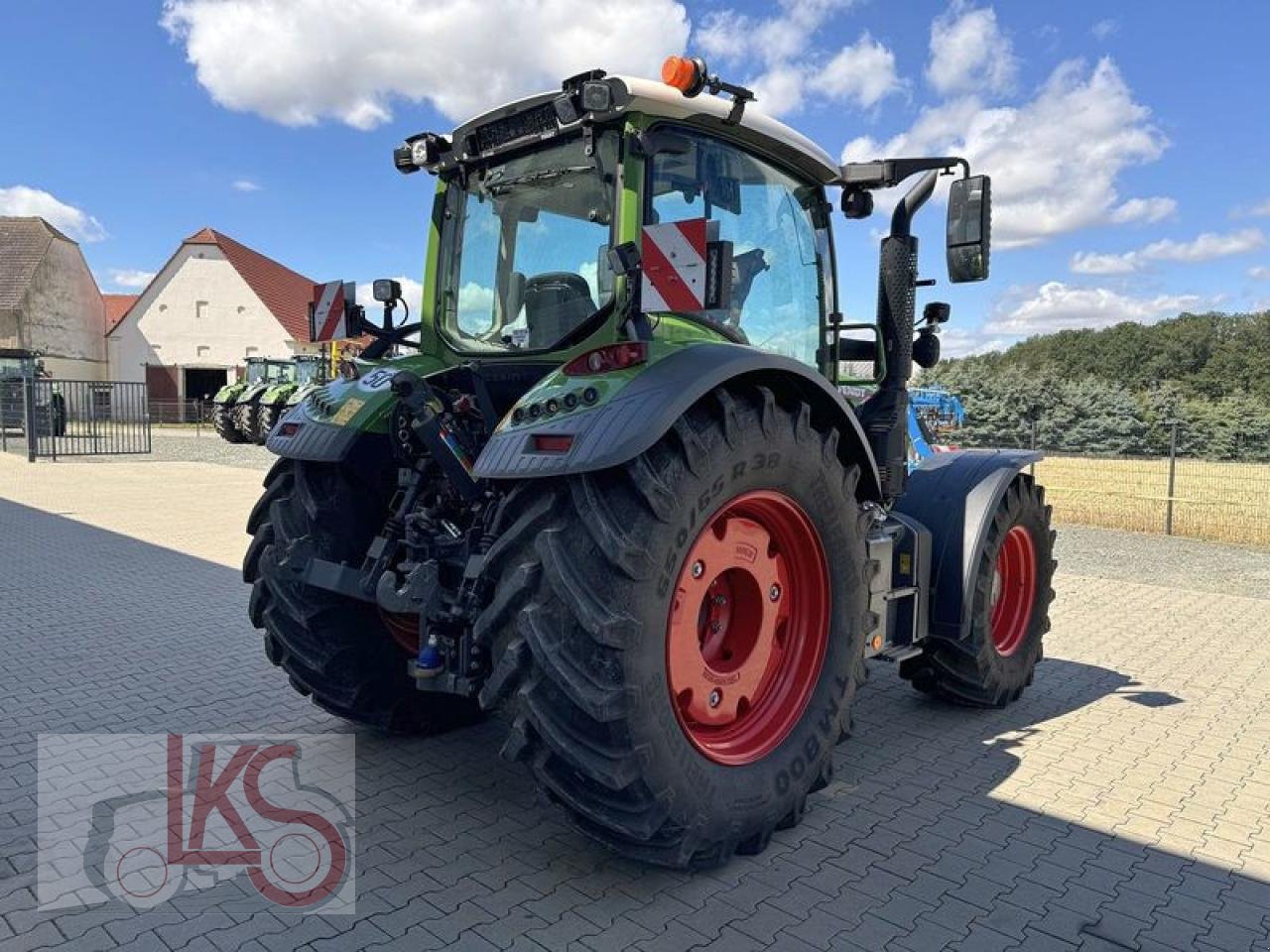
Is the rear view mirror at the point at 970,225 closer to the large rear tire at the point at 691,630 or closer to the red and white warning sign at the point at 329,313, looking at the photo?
the large rear tire at the point at 691,630

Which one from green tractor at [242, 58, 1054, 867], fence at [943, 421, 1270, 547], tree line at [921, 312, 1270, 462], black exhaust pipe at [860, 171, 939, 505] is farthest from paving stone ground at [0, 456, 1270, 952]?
tree line at [921, 312, 1270, 462]

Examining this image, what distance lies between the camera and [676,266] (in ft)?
8.91

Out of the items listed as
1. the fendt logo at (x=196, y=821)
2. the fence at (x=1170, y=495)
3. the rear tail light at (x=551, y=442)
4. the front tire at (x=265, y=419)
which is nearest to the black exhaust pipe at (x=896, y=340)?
the rear tail light at (x=551, y=442)

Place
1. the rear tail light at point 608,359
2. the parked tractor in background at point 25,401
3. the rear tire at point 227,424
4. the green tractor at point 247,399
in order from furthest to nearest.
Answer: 1. the rear tire at point 227,424
2. the green tractor at point 247,399
3. the parked tractor in background at point 25,401
4. the rear tail light at point 608,359

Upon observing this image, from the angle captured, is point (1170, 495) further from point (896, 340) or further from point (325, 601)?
point (325, 601)

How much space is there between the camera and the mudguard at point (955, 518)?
4.30 m

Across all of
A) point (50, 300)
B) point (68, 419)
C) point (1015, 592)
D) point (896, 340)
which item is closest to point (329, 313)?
point (896, 340)

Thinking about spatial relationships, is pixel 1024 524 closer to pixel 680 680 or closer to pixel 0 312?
pixel 680 680

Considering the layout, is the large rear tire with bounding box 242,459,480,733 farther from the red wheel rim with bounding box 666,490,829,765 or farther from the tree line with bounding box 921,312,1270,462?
the tree line with bounding box 921,312,1270,462

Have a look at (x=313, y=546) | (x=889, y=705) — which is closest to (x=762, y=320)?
(x=313, y=546)

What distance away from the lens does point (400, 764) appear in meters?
3.85

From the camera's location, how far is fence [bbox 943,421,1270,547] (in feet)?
40.1

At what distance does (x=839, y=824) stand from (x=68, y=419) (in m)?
25.2

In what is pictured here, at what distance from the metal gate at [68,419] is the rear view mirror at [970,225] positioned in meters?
20.2
